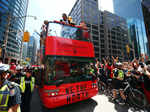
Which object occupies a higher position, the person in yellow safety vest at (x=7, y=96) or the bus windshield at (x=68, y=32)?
the bus windshield at (x=68, y=32)

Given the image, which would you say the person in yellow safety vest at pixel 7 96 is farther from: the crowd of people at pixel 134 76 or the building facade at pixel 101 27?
the building facade at pixel 101 27

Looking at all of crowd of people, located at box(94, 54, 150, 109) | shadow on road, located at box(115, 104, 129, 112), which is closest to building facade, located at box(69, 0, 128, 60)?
crowd of people, located at box(94, 54, 150, 109)

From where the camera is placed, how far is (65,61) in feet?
13.7

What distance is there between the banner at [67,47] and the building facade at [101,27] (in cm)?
4548

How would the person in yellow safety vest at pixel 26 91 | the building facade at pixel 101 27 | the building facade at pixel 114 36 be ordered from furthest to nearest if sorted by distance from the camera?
the building facade at pixel 114 36 < the building facade at pixel 101 27 < the person in yellow safety vest at pixel 26 91

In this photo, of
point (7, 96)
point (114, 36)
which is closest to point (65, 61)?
point (7, 96)

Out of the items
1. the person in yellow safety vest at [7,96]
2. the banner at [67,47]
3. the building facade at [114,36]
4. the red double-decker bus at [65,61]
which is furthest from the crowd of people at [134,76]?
the building facade at [114,36]

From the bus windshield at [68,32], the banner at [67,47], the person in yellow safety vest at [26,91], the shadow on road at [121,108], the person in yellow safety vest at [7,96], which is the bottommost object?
the shadow on road at [121,108]

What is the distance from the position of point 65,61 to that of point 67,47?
754 millimetres

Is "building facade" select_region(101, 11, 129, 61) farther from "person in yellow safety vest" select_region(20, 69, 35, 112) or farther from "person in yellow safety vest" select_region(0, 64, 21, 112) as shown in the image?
"person in yellow safety vest" select_region(0, 64, 21, 112)

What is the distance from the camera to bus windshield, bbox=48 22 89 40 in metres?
3.99

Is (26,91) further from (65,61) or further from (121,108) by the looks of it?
(121,108)

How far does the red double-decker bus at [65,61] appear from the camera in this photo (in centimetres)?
317

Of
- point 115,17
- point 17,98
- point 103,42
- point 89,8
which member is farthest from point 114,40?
point 17,98
